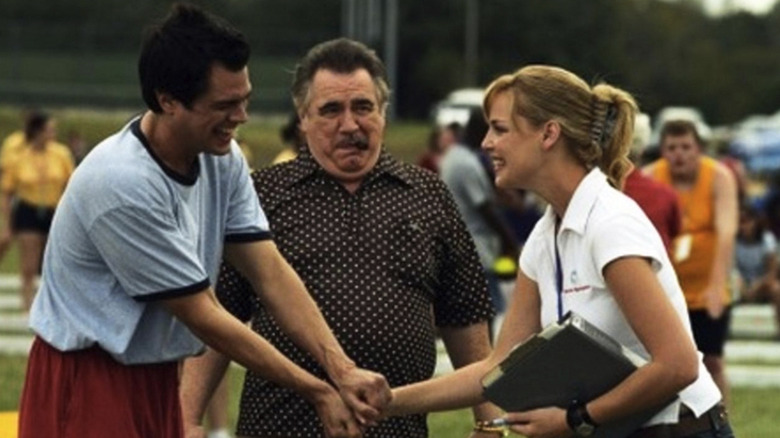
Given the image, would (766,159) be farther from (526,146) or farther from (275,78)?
(526,146)

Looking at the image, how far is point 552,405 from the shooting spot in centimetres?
627

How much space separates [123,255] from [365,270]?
50.7 inches

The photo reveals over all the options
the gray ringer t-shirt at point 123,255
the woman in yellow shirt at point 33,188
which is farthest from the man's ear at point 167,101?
the woman in yellow shirt at point 33,188

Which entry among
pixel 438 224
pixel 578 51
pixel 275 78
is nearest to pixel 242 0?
pixel 578 51

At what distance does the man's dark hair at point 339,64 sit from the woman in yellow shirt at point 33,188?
15.0 meters

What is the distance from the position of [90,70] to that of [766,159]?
1782 centimetres

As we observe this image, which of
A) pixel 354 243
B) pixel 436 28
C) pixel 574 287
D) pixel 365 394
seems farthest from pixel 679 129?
pixel 436 28

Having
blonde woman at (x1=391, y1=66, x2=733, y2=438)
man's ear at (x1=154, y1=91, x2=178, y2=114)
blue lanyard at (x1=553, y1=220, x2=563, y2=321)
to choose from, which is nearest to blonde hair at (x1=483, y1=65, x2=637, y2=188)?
blonde woman at (x1=391, y1=66, x2=733, y2=438)

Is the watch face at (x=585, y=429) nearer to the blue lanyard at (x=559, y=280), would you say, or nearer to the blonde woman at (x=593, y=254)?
the blonde woman at (x=593, y=254)

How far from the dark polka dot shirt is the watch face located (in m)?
1.26

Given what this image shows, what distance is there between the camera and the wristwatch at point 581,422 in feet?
20.3

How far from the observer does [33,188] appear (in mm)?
22766

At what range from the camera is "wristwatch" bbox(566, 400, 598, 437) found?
6188mm

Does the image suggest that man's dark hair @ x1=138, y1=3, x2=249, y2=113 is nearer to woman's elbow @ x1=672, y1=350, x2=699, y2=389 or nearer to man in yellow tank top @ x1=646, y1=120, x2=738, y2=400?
woman's elbow @ x1=672, y1=350, x2=699, y2=389
